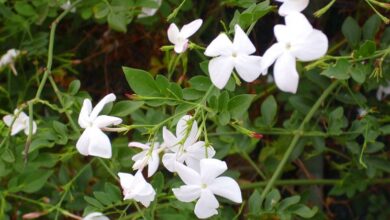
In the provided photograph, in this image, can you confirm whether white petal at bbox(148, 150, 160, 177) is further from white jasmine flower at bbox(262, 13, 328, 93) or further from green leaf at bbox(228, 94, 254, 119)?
white jasmine flower at bbox(262, 13, 328, 93)

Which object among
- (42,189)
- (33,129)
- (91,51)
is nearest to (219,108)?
(33,129)

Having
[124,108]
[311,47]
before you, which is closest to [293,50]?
[311,47]

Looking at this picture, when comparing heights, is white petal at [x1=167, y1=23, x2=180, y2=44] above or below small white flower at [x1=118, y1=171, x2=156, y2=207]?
above

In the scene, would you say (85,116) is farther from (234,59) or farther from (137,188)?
(234,59)

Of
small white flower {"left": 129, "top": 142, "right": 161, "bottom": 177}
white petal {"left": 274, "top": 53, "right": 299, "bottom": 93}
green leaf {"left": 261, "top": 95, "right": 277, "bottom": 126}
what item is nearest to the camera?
white petal {"left": 274, "top": 53, "right": 299, "bottom": 93}

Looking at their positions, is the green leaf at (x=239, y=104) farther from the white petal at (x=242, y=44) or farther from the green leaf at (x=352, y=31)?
the green leaf at (x=352, y=31)

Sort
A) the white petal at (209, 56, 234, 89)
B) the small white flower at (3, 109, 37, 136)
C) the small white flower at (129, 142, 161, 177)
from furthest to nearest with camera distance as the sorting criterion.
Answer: the small white flower at (3, 109, 37, 136)
the small white flower at (129, 142, 161, 177)
the white petal at (209, 56, 234, 89)

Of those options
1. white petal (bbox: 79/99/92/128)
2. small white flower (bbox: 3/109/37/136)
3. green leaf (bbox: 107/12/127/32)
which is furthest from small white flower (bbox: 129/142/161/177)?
green leaf (bbox: 107/12/127/32)
